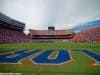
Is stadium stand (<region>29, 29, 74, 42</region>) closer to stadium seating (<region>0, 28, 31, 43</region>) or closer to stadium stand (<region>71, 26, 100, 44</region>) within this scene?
stadium seating (<region>0, 28, 31, 43</region>)

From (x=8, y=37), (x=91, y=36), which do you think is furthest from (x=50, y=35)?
(x=8, y=37)

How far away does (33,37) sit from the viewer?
4609 centimetres

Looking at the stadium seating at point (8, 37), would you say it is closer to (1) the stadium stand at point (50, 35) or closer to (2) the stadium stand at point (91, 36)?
(1) the stadium stand at point (50, 35)

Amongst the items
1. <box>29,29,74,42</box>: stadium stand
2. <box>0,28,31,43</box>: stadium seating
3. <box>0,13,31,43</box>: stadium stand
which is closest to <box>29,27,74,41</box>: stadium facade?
<box>29,29,74,42</box>: stadium stand

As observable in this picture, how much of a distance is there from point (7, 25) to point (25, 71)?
35.5m

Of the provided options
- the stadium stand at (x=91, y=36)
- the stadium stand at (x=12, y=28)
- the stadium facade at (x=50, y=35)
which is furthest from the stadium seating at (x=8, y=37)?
the stadium stand at (x=91, y=36)

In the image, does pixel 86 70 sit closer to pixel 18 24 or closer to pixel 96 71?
pixel 96 71

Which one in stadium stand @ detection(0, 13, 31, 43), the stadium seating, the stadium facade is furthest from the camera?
the stadium facade

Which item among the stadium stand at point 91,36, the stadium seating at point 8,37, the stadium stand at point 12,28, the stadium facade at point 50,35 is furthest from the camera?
the stadium facade at point 50,35

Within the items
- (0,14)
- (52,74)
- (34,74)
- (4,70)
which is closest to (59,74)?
(52,74)

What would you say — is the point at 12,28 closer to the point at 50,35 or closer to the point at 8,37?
the point at 50,35

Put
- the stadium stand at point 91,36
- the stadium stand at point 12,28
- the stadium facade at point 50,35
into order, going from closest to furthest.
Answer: the stadium stand at point 91,36 < the stadium stand at point 12,28 < the stadium facade at point 50,35

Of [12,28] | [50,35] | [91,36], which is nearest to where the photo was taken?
[91,36]

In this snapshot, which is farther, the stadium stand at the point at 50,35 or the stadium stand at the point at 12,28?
the stadium stand at the point at 50,35
